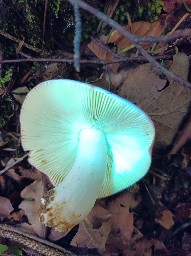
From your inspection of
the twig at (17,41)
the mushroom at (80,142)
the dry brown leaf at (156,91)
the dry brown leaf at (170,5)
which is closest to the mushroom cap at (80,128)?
the mushroom at (80,142)

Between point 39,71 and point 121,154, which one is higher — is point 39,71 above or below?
above

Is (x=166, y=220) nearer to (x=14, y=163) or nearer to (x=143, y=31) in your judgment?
(x=14, y=163)

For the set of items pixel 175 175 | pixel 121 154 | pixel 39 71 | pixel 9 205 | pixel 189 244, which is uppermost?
pixel 39 71

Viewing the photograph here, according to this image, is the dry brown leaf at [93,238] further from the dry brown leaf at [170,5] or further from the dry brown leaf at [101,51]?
the dry brown leaf at [170,5]

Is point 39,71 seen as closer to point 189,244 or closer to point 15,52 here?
point 15,52

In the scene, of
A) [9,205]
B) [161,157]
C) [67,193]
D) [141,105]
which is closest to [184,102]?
[141,105]

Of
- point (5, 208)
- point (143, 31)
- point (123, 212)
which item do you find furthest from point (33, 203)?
point (143, 31)

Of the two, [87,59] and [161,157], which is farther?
[161,157]
